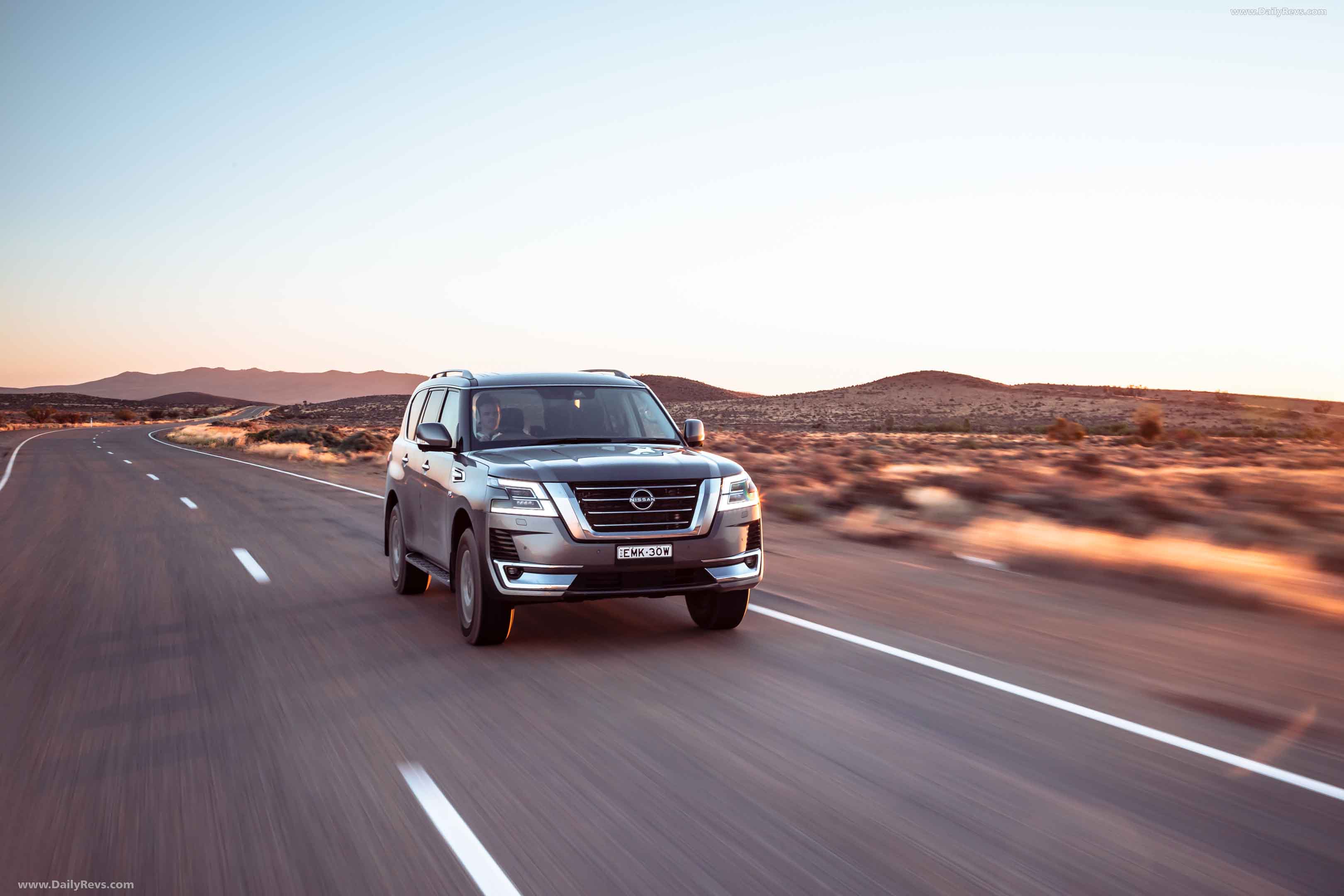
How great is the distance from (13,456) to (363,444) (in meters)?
12.1

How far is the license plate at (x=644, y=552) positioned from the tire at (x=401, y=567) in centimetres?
286

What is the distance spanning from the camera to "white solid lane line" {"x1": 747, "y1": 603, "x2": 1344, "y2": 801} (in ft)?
15.6

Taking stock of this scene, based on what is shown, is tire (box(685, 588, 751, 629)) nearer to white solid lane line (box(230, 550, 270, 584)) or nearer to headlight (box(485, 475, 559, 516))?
headlight (box(485, 475, 559, 516))

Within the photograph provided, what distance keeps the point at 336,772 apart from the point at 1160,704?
444 centimetres

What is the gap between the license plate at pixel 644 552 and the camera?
6.99 meters

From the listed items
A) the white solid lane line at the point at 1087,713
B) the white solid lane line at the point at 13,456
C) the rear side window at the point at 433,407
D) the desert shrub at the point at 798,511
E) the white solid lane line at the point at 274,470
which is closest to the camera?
the white solid lane line at the point at 1087,713

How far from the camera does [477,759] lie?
5012mm

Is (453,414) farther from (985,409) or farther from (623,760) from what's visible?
(985,409)

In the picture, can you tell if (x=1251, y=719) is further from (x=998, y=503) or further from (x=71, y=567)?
(x=71, y=567)

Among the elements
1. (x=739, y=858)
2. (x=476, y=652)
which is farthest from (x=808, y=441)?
(x=739, y=858)

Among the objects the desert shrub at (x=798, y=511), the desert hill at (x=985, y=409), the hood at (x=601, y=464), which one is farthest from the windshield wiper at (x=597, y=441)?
the desert hill at (x=985, y=409)

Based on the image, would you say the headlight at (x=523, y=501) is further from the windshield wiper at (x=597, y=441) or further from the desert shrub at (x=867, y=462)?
the desert shrub at (x=867, y=462)

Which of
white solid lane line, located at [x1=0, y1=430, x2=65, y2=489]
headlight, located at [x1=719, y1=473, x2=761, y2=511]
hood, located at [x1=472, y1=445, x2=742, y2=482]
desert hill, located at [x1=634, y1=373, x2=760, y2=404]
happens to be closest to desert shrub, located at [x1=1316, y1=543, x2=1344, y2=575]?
headlight, located at [x1=719, y1=473, x2=761, y2=511]

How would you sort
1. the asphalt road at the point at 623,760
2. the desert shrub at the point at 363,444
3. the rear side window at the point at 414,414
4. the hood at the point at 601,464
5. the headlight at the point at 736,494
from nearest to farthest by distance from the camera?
1. the asphalt road at the point at 623,760
2. the hood at the point at 601,464
3. the headlight at the point at 736,494
4. the rear side window at the point at 414,414
5. the desert shrub at the point at 363,444
